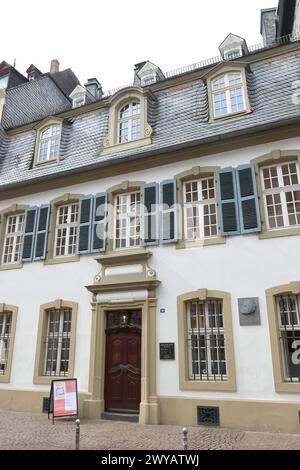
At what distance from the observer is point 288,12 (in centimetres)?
1548

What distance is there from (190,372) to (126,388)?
6.13 feet

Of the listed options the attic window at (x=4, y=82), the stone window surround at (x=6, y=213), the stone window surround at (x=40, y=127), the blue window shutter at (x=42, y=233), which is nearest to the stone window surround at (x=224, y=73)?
the stone window surround at (x=40, y=127)

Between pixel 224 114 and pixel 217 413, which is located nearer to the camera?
pixel 217 413

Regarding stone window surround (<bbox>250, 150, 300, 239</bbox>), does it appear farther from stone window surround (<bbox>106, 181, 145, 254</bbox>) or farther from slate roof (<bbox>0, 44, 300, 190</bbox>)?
stone window surround (<bbox>106, 181, 145, 254</bbox>)

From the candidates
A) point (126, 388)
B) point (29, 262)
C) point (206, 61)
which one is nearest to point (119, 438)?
point (126, 388)

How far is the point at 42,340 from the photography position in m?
11.0

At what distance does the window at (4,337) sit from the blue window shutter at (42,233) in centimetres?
221

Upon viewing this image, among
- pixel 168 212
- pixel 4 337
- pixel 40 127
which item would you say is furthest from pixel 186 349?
pixel 40 127

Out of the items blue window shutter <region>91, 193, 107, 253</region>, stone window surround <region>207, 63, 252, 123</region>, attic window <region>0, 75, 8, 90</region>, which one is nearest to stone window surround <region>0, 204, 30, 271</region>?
blue window shutter <region>91, 193, 107, 253</region>

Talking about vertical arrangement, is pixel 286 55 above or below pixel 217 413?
above

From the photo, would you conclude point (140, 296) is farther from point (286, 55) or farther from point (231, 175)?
point (286, 55)

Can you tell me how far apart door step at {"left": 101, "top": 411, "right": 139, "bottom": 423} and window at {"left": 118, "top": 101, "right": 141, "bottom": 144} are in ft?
26.9

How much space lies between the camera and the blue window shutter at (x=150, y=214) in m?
10.5

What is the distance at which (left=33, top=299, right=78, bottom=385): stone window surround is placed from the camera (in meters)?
10.4
